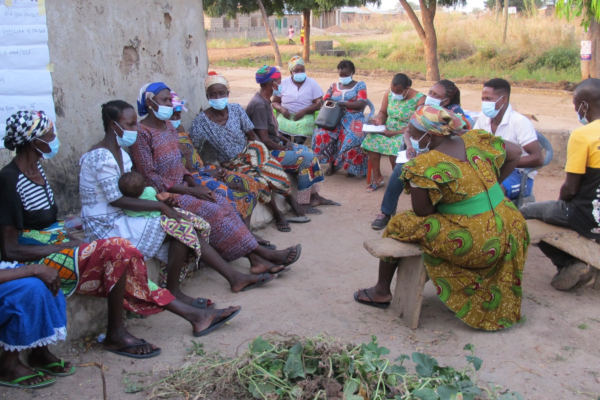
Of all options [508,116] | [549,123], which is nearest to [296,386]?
[508,116]

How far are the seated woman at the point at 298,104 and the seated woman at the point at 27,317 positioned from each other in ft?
15.7

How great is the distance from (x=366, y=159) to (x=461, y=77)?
8810mm

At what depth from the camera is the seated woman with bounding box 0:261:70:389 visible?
2633 mm

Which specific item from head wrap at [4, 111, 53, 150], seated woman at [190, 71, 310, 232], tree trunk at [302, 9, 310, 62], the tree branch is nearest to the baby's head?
head wrap at [4, 111, 53, 150]

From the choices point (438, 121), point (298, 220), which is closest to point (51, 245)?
point (438, 121)

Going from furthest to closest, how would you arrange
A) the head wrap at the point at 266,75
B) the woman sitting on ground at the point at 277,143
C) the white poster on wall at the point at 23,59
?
the head wrap at the point at 266,75, the woman sitting on ground at the point at 277,143, the white poster on wall at the point at 23,59

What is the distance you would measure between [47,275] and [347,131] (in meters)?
4.99

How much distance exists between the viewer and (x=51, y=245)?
10.1 ft

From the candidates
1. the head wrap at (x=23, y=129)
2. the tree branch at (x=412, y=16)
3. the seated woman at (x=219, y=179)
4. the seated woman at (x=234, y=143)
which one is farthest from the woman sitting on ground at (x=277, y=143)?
the tree branch at (x=412, y=16)

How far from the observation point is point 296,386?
2533 mm

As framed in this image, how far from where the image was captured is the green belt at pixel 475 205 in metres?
3.36

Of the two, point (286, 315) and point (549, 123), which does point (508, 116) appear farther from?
point (549, 123)

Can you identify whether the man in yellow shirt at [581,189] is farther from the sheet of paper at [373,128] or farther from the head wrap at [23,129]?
the head wrap at [23,129]

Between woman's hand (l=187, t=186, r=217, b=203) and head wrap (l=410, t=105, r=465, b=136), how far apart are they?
70.8 inches
